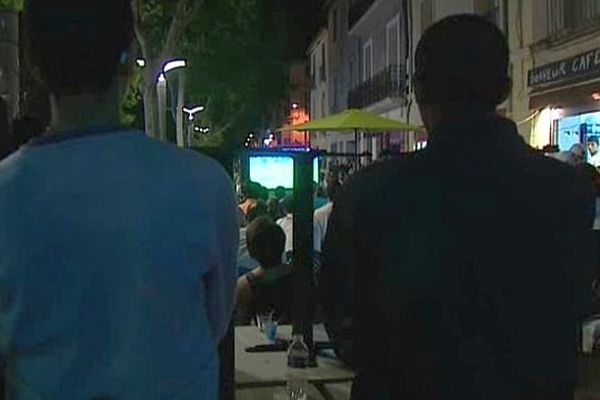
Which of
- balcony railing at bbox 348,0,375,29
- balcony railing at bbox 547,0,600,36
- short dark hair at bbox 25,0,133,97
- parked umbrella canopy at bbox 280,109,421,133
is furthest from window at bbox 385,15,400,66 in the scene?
short dark hair at bbox 25,0,133,97

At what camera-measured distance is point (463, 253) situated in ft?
6.67

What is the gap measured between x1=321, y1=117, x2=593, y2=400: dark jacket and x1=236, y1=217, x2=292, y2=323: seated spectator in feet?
10.1

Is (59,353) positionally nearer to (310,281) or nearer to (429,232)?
(429,232)

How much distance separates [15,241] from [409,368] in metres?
0.77

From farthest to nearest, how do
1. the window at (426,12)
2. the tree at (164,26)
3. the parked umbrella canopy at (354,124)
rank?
the tree at (164,26) < the window at (426,12) < the parked umbrella canopy at (354,124)

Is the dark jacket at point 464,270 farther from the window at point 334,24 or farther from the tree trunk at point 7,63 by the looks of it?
the window at point 334,24

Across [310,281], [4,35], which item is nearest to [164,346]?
[310,281]

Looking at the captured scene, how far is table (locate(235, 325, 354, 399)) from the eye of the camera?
350cm

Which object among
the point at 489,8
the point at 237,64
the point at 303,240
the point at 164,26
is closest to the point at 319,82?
the point at 237,64

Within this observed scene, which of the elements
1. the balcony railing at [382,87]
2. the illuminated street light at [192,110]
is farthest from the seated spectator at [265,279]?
the illuminated street light at [192,110]

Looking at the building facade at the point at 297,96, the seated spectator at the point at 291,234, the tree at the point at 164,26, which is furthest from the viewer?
the building facade at the point at 297,96

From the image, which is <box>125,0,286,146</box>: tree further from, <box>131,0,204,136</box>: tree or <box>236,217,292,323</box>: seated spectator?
<box>236,217,292,323</box>: seated spectator

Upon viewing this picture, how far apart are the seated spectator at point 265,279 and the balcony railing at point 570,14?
34.5 feet

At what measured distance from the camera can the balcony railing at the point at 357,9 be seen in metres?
37.5
